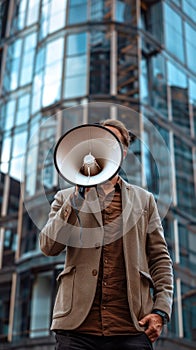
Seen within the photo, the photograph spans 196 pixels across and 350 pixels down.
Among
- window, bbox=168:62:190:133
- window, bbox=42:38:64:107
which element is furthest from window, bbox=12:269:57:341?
window, bbox=168:62:190:133

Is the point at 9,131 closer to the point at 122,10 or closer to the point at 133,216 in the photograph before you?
the point at 122,10

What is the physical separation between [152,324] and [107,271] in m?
0.32

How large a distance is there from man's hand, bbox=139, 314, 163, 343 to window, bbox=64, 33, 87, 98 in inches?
793

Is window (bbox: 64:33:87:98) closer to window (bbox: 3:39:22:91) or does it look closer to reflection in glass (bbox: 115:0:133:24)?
reflection in glass (bbox: 115:0:133:24)

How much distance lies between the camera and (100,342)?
282 cm

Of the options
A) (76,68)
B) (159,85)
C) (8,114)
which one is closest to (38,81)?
(76,68)

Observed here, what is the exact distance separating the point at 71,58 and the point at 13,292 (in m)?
8.89

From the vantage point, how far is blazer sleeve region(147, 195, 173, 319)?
3023mm

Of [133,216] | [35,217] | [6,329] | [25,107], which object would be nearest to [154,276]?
[133,216]

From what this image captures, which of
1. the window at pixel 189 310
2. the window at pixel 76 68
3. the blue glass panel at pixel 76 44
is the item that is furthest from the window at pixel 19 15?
the window at pixel 189 310

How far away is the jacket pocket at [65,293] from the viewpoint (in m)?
2.93

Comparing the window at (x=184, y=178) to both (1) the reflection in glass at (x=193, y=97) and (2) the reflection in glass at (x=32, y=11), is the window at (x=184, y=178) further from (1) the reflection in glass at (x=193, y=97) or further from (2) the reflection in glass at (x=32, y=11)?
(2) the reflection in glass at (x=32, y=11)

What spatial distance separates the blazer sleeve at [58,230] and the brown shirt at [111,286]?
189mm

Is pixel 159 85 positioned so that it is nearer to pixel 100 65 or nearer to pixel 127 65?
pixel 127 65
